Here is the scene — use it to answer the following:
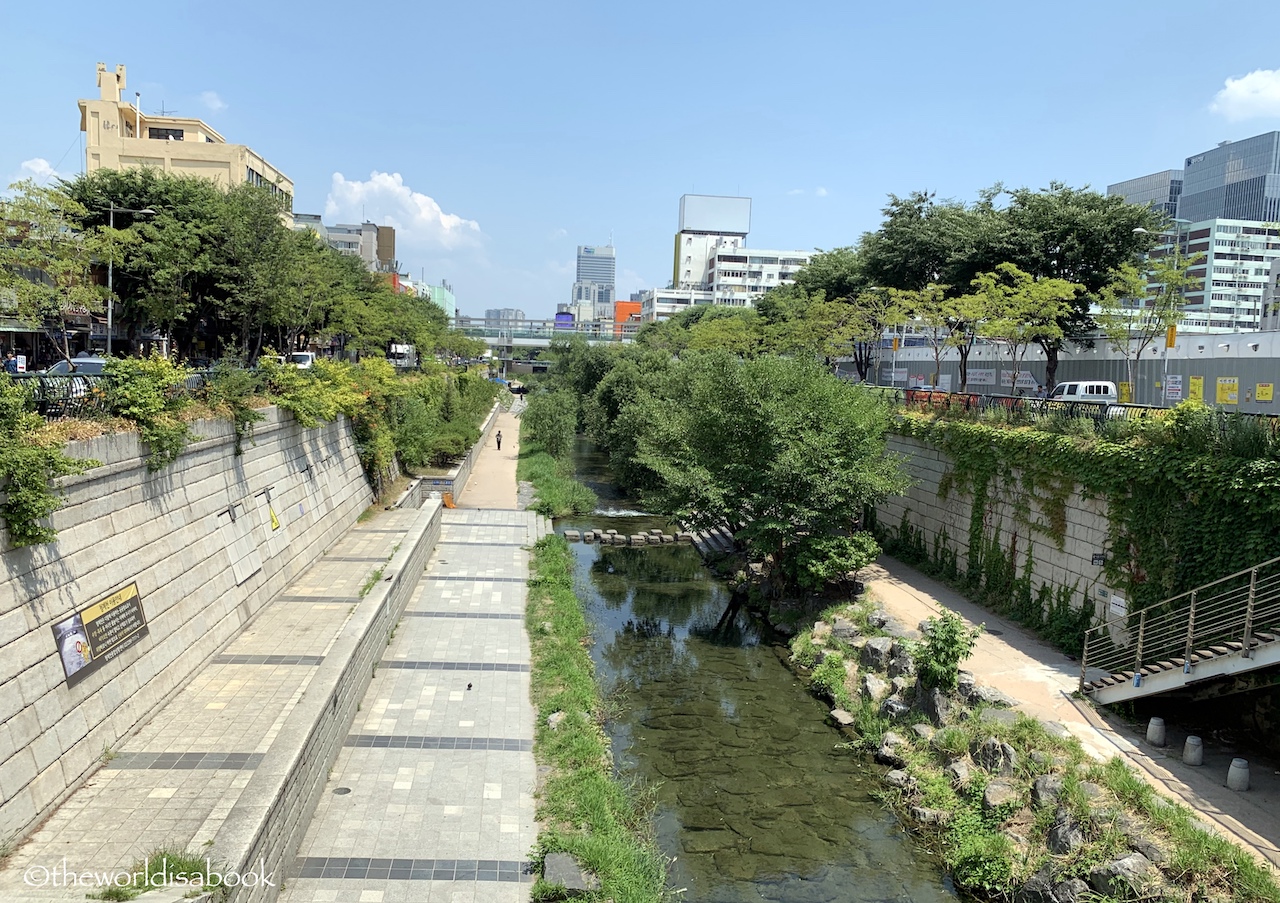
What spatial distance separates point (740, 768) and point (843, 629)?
6027 mm

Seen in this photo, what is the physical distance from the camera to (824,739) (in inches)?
602

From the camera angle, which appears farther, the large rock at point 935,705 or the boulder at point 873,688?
the boulder at point 873,688

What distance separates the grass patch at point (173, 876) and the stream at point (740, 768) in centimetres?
589

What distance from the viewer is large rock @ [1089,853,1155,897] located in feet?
30.2

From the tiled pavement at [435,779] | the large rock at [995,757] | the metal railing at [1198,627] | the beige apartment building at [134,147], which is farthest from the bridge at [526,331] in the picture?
the large rock at [995,757]

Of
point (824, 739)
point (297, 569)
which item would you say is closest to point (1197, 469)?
point (824, 739)

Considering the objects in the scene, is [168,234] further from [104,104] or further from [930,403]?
[104,104]

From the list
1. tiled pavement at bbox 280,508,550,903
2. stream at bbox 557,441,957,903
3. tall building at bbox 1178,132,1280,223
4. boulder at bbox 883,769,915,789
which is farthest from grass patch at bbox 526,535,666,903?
tall building at bbox 1178,132,1280,223

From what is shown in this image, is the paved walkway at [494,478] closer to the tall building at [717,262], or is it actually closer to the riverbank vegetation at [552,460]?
the riverbank vegetation at [552,460]

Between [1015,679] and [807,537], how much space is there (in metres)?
6.91

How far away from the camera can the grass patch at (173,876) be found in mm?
6789

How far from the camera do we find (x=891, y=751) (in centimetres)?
1412

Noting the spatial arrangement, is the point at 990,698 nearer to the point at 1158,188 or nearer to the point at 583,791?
the point at 583,791

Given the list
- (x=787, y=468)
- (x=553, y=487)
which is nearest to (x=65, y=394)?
(x=787, y=468)
